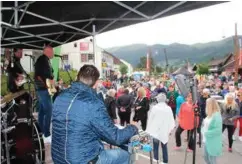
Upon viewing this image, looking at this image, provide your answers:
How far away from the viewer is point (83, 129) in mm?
2830

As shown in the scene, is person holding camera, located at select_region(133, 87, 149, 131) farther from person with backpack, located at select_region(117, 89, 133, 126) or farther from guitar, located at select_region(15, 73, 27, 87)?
guitar, located at select_region(15, 73, 27, 87)

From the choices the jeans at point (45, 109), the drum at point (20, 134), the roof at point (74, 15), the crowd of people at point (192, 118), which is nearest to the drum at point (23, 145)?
the drum at point (20, 134)

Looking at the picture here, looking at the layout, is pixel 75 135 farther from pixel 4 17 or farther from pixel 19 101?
pixel 4 17

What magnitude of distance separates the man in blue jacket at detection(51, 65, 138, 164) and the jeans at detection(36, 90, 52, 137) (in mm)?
3029

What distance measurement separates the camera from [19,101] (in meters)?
5.29

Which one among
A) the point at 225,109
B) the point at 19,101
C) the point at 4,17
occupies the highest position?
the point at 4,17

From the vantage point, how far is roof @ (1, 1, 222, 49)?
5.39 meters

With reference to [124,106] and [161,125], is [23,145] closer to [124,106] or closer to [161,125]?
[161,125]

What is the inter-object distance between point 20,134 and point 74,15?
7.78 ft

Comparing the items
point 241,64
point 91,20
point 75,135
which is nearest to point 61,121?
point 75,135

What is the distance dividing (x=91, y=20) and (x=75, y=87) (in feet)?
12.8

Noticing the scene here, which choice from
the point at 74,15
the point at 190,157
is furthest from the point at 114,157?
the point at 190,157

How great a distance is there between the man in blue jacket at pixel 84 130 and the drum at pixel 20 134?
221 centimetres

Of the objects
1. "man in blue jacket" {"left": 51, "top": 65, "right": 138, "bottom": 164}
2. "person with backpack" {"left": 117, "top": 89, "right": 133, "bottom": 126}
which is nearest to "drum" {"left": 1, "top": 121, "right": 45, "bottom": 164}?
"man in blue jacket" {"left": 51, "top": 65, "right": 138, "bottom": 164}
